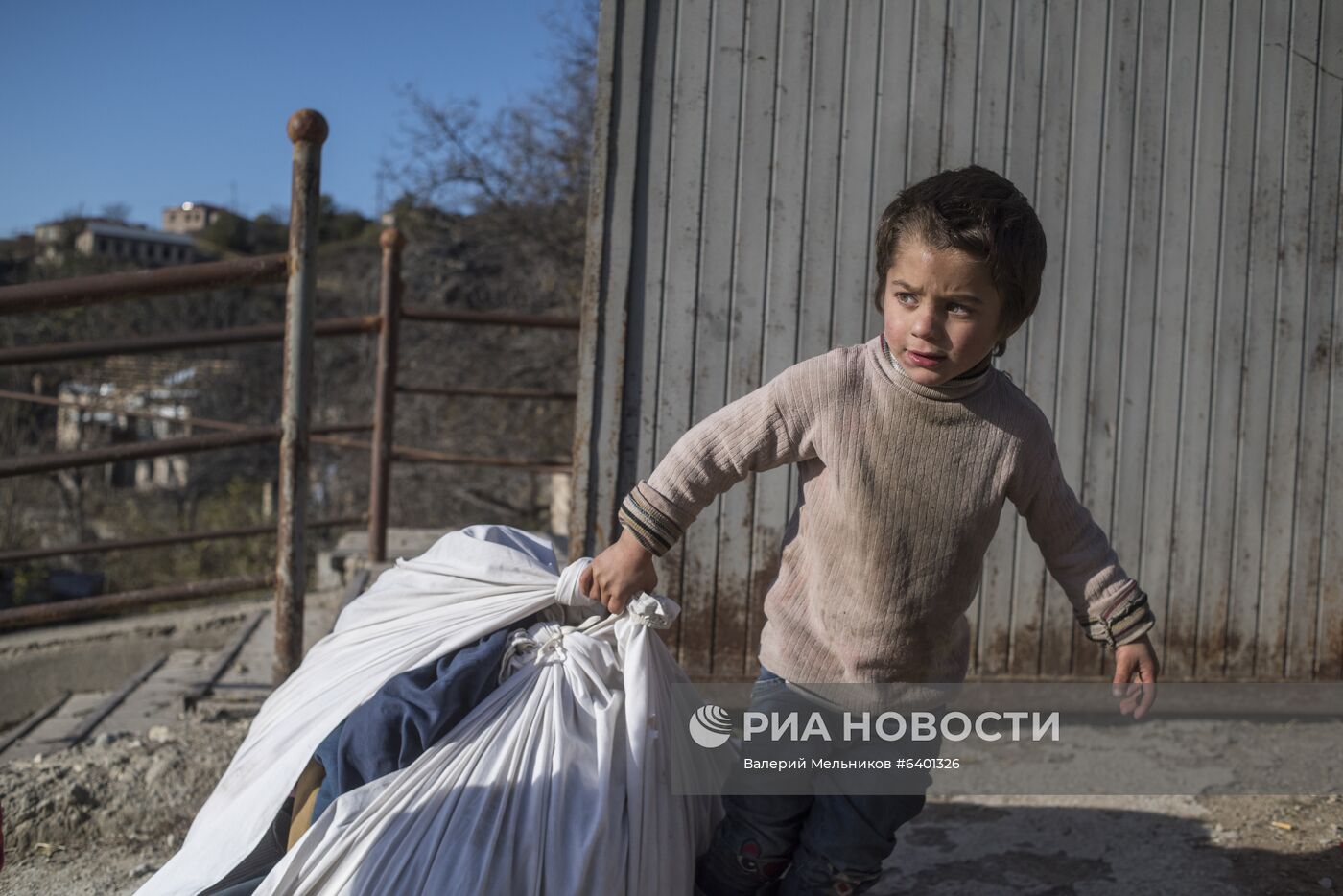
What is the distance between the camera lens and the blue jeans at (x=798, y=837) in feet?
6.01

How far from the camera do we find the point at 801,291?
10.2 feet

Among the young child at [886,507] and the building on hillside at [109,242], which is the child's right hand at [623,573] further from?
the building on hillside at [109,242]

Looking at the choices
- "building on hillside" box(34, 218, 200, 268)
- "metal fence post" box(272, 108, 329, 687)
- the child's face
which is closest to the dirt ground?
"metal fence post" box(272, 108, 329, 687)

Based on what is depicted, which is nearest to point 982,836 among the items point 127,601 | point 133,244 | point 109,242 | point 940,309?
point 940,309

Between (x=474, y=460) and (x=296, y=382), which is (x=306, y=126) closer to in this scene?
(x=296, y=382)

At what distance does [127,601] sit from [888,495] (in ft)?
8.04

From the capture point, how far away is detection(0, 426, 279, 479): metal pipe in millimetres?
2930

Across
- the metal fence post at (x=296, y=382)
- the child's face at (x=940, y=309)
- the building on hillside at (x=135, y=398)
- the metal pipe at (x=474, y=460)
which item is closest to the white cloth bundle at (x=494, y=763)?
the child's face at (x=940, y=309)

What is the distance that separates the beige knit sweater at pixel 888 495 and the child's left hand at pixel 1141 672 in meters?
0.02

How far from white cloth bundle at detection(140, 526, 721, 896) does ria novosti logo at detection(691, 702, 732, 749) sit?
32mm

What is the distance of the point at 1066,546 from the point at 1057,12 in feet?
6.35

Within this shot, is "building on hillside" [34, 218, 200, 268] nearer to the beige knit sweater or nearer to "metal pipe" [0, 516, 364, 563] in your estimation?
"metal pipe" [0, 516, 364, 563]

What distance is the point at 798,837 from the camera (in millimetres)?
1935

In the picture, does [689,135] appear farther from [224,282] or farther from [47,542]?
[47,542]
